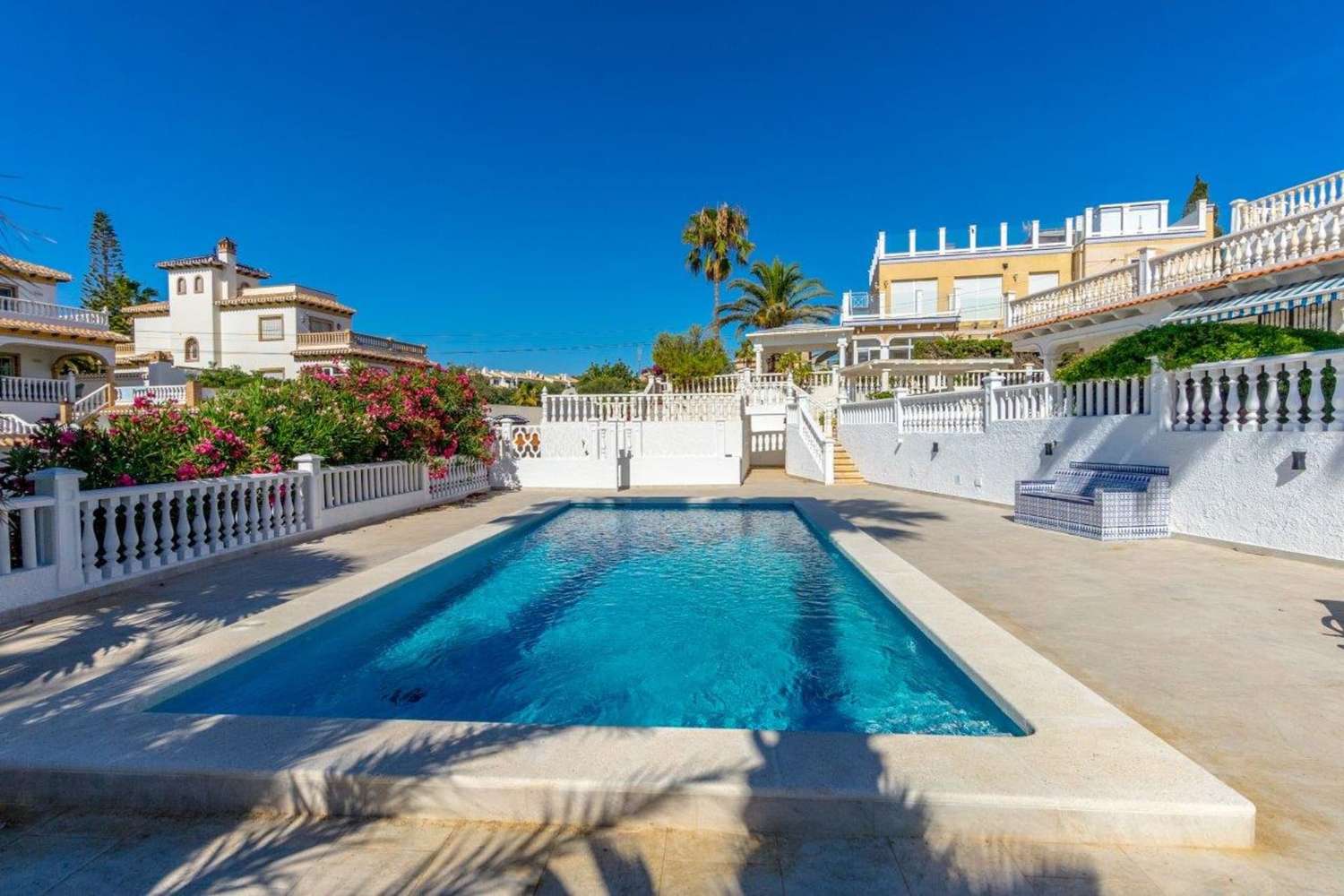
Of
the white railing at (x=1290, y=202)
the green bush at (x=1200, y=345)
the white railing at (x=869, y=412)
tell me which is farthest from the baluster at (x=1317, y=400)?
the white railing at (x=869, y=412)

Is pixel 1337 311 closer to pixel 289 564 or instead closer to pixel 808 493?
pixel 808 493

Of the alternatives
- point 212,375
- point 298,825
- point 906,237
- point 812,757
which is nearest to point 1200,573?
point 812,757

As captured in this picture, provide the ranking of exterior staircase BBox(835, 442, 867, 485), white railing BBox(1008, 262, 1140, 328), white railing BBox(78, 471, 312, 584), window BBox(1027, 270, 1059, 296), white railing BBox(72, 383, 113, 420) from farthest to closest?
1. window BBox(1027, 270, 1059, 296)
2. white railing BBox(72, 383, 113, 420)
3. exterior staircase BBox(835, 442, 867, 485)
4. white railing BBox(1008, 262, 1140, 328)
5. white railing BBox(78, 471, 312, 584)

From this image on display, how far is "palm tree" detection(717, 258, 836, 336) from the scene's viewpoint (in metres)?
38.2

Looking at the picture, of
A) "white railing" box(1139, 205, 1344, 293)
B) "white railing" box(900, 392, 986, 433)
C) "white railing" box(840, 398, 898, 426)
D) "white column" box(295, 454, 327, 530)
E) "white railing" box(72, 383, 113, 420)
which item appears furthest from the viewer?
"white railing" box(72, 383, 113, 420)

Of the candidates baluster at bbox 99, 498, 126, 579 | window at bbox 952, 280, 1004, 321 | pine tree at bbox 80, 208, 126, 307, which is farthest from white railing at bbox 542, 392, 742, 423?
pine tree at bbox 80, 208, 126, 307

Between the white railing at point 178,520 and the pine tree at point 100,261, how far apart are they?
5708 cm

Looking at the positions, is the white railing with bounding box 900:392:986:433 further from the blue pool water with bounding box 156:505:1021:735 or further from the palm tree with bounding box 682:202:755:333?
the palm tree with bounding box 682:202:755:333

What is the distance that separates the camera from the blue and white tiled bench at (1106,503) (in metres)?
8.23

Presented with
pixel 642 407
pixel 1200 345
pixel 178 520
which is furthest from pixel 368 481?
pixel 1200 345

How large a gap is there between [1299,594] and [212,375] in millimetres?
40527

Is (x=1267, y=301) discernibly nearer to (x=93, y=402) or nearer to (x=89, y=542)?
(x=89, y=542)

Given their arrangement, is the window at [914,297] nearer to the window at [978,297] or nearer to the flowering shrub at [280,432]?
the window at [978,297]

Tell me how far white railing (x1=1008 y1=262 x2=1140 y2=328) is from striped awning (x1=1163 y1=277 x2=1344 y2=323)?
7.05 ft
